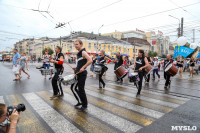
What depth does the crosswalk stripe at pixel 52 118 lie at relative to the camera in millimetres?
3175

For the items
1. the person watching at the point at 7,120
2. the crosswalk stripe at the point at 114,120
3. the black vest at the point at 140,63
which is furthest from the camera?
the black vest at the point at 140,63

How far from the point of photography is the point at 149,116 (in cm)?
396

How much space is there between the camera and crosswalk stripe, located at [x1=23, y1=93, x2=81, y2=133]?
3.17 meters

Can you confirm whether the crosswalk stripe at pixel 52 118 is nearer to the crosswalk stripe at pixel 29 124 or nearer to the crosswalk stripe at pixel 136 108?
the crosswalk stripe at pixel 29 124

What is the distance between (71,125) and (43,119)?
840 millimetres

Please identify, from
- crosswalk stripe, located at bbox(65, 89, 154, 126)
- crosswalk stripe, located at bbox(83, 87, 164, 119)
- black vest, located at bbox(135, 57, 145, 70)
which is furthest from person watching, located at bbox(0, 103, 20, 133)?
black vest, located at bbox(135, 57, 145, 70)

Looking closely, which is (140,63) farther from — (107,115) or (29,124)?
(29,124)

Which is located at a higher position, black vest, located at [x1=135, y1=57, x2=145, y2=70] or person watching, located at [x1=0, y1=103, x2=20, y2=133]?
black vest, located at [x1=135, y1=57, x2=145, y2=70]

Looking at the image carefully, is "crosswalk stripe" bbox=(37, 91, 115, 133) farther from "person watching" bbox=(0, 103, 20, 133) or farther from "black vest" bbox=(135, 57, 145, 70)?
"black vest" bbox=(135, 57, 145, 70)

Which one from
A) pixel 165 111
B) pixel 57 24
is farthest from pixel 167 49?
pixel 165 111

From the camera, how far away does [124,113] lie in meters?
4.13

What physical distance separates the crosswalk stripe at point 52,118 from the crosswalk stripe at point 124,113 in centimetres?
138

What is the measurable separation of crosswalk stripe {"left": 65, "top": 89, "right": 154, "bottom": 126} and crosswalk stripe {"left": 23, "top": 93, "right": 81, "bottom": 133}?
4.51ft

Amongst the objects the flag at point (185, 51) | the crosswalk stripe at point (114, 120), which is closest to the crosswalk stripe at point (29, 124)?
the crosswalk stripe at point (114, 120)
